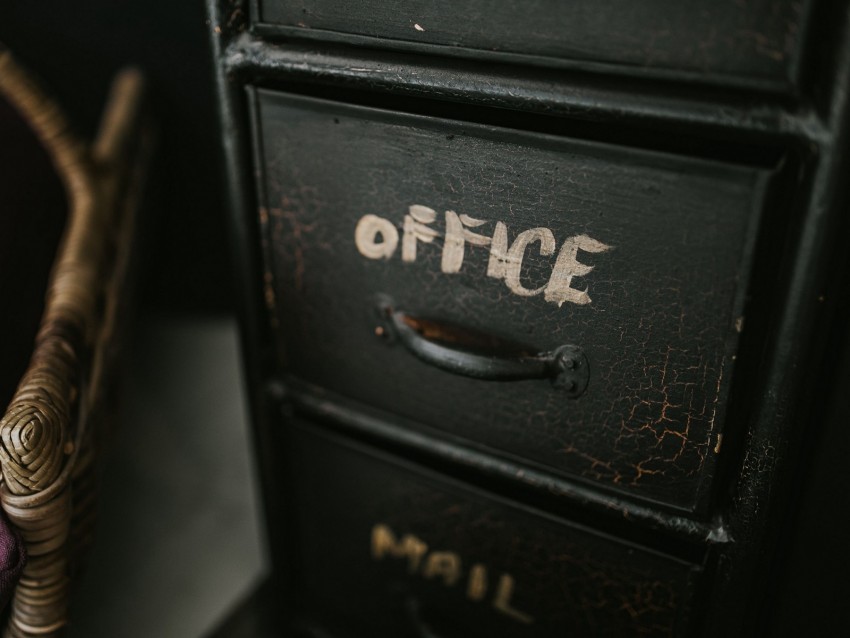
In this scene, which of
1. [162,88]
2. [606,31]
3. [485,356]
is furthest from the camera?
[162,88]

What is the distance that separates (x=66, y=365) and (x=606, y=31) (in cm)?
43

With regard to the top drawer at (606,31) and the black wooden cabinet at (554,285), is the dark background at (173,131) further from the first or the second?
the top drawer at (606,31)

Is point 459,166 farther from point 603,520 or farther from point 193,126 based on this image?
point 193,126

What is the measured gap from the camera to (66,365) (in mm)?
548

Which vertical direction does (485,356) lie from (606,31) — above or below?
below

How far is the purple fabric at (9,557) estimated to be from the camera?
18.2 inches

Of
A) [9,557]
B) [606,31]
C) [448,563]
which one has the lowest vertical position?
[448,563]

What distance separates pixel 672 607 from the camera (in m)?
0.54

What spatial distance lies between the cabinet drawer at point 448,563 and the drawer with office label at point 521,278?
6 cm

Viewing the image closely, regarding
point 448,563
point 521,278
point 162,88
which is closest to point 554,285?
point 521,278

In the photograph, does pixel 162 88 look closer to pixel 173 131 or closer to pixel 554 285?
pixel 173 131

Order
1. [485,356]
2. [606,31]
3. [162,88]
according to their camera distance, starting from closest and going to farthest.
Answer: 1. [606,31]
2. [485,356]
3. [162,88]

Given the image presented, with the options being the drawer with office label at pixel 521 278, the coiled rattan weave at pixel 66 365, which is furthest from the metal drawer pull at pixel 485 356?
the coiled rattan weave at pixel 66 365

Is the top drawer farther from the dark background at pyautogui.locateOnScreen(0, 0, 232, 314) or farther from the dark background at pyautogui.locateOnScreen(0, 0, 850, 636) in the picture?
the dark background at pyautogui.locateOnScreen(0, 0, 232, 314)
